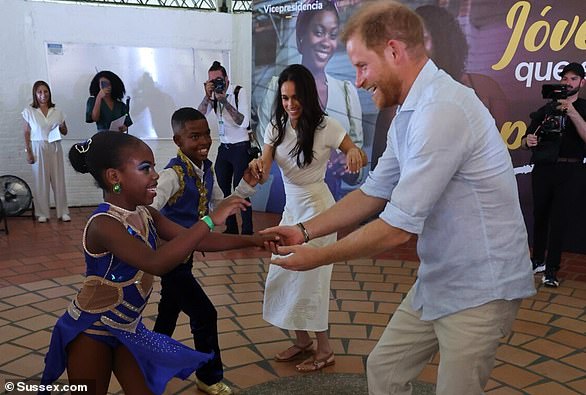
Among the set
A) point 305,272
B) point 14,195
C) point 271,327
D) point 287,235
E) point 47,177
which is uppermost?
point 287,235

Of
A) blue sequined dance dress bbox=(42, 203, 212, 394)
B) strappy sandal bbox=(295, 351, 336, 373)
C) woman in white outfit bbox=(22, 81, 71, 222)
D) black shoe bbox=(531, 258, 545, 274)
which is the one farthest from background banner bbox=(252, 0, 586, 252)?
blue sequined dance dress bbox=(42, 203, 212, 394)

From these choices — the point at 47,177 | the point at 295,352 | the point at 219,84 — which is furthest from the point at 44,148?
the point at 295,352

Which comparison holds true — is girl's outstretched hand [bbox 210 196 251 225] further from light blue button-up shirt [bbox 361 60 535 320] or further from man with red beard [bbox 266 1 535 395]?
light blue button-up shirt [bbox 361 60 535 320]

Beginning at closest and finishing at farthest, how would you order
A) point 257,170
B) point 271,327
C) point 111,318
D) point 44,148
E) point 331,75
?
1. point 111,318
2. point 257,170
3. point 271,327
4. point 331,75
5. point 44,148

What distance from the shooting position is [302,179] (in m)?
3.03

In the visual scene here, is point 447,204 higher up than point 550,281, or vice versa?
point 447,204

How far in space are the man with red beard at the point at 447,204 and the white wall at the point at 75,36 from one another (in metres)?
6.59

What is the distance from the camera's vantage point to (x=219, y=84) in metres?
6.11

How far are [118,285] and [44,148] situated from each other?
18.3 feet

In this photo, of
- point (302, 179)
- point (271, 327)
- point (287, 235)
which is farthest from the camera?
point (271, 327)

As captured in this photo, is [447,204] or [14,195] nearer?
[447,204]

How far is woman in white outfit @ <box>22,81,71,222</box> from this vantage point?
6.67 m

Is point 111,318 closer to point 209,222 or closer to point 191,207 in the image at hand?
point 209,222

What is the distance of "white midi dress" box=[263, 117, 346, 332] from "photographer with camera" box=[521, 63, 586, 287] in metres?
2.39
